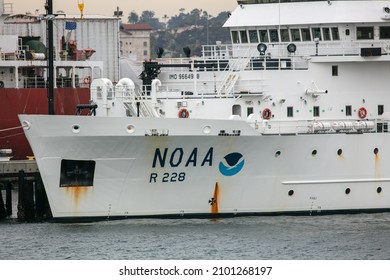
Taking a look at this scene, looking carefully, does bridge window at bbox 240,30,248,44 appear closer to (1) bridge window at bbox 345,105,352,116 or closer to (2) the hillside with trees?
(1) bridge window at bbox 345,105,352,116

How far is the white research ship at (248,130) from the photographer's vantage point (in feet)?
142

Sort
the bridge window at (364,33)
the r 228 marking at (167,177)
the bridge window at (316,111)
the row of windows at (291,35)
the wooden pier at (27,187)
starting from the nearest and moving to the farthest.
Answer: the r 228 marking at (167,177) < the bridge window at (316,111) < the wooden pier at (27,187) < the row of windows at (291,35) < the bridge window at (364,33)

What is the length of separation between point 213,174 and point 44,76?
20.9 meters

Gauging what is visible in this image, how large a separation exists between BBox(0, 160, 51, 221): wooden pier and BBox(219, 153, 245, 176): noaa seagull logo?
256 inches

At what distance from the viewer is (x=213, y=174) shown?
4391cm

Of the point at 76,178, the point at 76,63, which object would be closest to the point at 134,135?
the point at 76,178

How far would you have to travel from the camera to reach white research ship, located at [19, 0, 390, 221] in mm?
43219

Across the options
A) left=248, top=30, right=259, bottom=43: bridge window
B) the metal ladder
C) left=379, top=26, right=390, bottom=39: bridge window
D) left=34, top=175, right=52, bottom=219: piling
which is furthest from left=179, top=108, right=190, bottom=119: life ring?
left=379, top=26, right=390, bottom=39: bridge window

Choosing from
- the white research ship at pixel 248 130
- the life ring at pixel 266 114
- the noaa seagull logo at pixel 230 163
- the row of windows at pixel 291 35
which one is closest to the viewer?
the white research ship at pixel 248 130

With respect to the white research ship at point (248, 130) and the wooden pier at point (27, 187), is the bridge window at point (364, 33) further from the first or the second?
the wooden pier at point (27, 187)

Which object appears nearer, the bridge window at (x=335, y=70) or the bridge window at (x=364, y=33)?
the bridge window at (x=335, y=70)

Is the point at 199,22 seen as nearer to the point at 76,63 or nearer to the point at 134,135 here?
the point at 76,63

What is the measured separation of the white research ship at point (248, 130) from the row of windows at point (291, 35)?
3 centimetres

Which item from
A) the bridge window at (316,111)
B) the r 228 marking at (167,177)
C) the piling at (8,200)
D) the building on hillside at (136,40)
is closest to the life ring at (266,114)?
the bridge window at (316,111)
